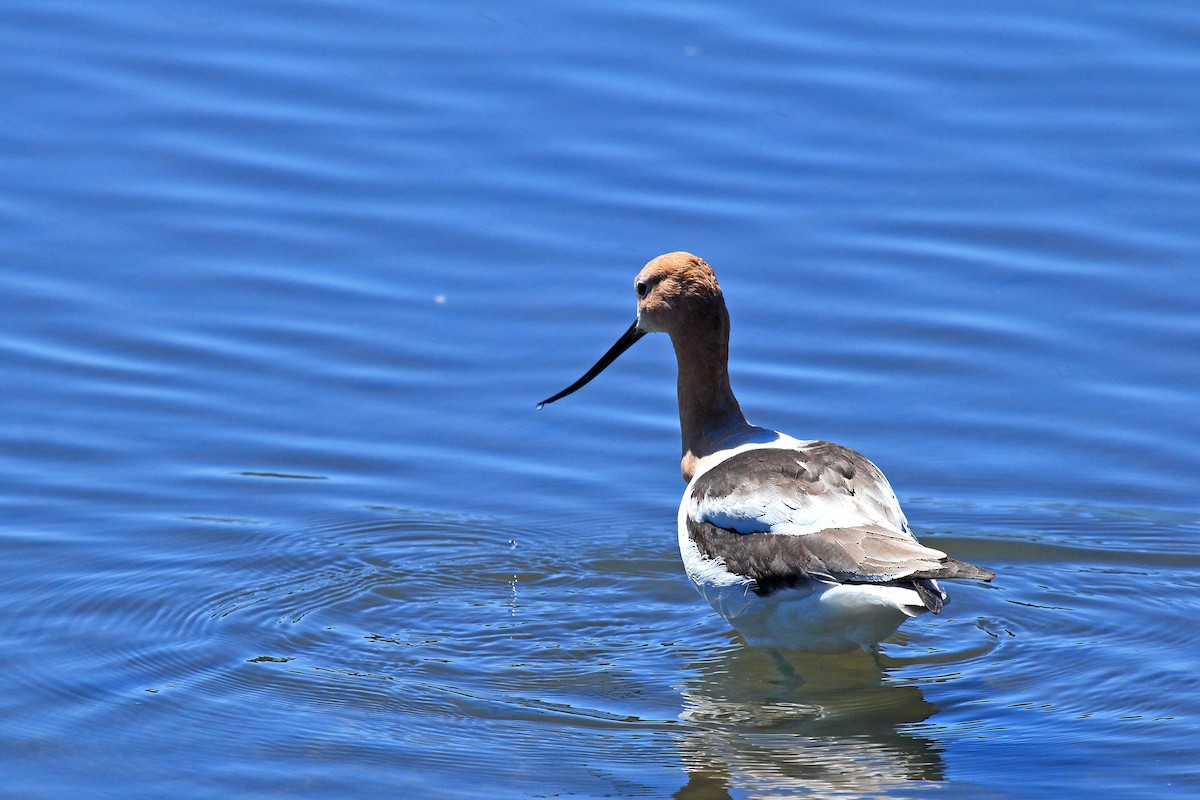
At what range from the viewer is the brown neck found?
27.0 feet

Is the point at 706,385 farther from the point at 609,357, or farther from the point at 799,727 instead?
the point at 799,727

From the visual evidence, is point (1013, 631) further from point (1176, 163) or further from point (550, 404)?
point (1176, 163)

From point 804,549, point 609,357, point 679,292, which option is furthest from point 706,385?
point 804,549

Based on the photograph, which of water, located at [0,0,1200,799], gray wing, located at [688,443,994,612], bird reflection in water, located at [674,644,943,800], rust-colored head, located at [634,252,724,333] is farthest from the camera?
rust-colored head, located at [634,252,724,333]

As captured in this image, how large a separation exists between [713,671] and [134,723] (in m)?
2.27

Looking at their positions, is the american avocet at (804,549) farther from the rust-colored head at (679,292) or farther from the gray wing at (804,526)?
the rust-colored head at (679,292)

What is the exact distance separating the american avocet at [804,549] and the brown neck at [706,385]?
0.15m

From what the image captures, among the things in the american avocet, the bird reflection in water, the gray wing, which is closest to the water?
the bird reflection in water

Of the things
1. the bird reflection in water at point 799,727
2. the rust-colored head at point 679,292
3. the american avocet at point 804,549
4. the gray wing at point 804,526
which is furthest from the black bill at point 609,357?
the bird reflection in water at point 799,727

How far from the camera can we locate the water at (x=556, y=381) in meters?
6.82

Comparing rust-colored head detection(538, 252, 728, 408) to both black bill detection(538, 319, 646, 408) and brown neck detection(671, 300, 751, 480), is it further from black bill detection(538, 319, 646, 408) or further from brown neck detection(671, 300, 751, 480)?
black bill detection(538, 319, 646, 408)

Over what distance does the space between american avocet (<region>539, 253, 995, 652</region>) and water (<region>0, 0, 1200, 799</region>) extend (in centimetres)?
35

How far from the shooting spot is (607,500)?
884 cm

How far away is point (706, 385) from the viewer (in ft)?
27.2
